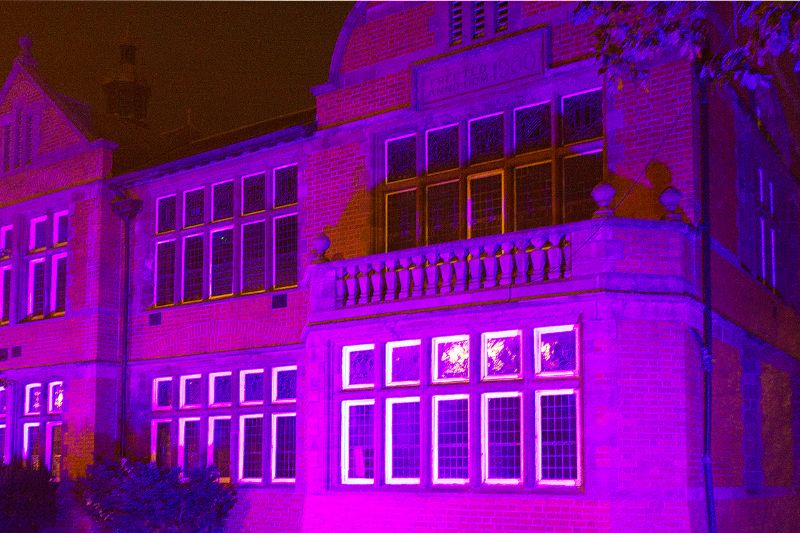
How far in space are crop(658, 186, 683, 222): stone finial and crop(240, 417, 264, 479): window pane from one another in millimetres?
8312

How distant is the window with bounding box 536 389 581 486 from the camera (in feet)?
44.4

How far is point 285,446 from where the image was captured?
18.1 m

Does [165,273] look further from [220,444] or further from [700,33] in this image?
[700,33]

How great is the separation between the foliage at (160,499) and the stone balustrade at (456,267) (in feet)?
13.2

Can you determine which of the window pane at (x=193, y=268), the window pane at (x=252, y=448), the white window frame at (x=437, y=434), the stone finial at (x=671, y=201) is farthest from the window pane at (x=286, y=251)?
the stone finial at (x=671, y=201)

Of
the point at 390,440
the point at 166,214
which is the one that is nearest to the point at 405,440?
the point at 390,440

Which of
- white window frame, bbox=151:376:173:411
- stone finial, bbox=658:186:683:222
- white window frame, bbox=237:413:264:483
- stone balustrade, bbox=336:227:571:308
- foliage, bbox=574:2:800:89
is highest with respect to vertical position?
foliage, bbox=574:2:800:89

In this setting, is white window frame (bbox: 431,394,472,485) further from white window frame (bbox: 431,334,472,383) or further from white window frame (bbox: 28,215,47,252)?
white window frame (bbox: 28,215,47,252)

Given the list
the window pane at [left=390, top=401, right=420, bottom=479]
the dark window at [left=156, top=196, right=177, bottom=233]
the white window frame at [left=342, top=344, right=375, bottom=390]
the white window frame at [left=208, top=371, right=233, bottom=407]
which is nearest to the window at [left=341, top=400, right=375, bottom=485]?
the white window frame at [left=342, top=344, right=375, bottom=390]

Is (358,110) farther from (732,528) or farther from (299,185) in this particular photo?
(732,528)

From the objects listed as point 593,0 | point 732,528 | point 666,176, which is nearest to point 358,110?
point 666,176

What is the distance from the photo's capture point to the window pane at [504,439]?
46.2ft

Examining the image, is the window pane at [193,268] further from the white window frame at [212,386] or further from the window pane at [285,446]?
the window pane at [285,446]

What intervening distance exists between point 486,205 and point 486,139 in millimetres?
1000
